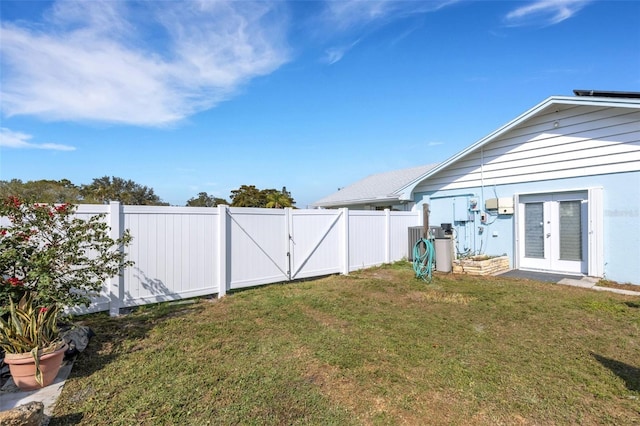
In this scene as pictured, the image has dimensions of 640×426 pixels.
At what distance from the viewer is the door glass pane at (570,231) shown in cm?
774

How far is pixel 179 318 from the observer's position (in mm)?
4973

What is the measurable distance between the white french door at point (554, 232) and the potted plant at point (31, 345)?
1003 centimetres

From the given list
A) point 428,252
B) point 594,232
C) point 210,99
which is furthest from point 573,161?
point 210,99

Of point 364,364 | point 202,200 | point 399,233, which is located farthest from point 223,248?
point 202,200

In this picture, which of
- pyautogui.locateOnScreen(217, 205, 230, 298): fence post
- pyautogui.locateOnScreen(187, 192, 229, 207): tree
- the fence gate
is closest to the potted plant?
pyautogui.locateOnScreen(217, 205, 230, 298): fence post

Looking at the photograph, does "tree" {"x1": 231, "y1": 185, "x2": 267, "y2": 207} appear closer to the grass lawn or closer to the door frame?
the grass lawn

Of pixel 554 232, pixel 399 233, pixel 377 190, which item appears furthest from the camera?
pixel 377 190

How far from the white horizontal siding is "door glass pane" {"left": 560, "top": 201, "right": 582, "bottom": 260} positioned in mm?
793

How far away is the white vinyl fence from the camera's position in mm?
5371

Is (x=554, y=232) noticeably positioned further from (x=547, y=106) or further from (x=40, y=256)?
(x=40, y=256)

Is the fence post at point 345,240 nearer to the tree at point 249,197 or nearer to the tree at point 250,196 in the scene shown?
the tree at point 250,196

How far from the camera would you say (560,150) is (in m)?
7.94

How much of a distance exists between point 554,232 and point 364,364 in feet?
24.6

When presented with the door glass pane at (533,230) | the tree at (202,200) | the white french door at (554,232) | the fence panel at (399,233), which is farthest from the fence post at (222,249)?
the tree at (202,200)
